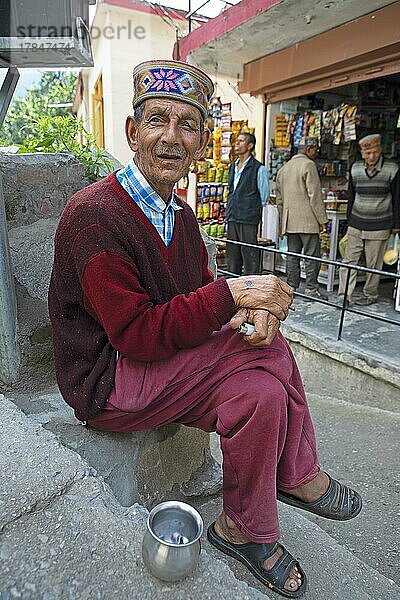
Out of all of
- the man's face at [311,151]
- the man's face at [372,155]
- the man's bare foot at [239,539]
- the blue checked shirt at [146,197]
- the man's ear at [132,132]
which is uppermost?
the man's face at [311,151]

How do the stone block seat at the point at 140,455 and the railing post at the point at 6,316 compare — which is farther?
the railing post at the point at 6,316

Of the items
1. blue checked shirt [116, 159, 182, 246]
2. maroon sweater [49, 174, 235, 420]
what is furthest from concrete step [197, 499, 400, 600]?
blue checked shirt [116, 159, 182, 246]

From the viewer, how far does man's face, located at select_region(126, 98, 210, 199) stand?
1623mm

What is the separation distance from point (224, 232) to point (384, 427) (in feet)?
14.7

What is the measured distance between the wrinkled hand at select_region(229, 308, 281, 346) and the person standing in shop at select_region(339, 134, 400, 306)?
409 cm

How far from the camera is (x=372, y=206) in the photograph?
528 centimetres

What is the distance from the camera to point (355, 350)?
4.02 m

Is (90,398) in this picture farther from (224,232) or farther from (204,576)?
(224,232)

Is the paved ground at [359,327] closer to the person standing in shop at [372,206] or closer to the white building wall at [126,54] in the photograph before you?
the person standing in shop at [372,206]

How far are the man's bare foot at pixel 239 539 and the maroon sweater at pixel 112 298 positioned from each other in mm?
591

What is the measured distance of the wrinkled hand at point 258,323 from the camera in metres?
1.50

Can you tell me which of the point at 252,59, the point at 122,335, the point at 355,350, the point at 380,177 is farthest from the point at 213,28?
the point at 122,335

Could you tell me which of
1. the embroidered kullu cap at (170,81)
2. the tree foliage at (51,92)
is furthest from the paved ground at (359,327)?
the tree foliage at (51,92)

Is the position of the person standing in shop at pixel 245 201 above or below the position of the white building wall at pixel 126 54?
below
